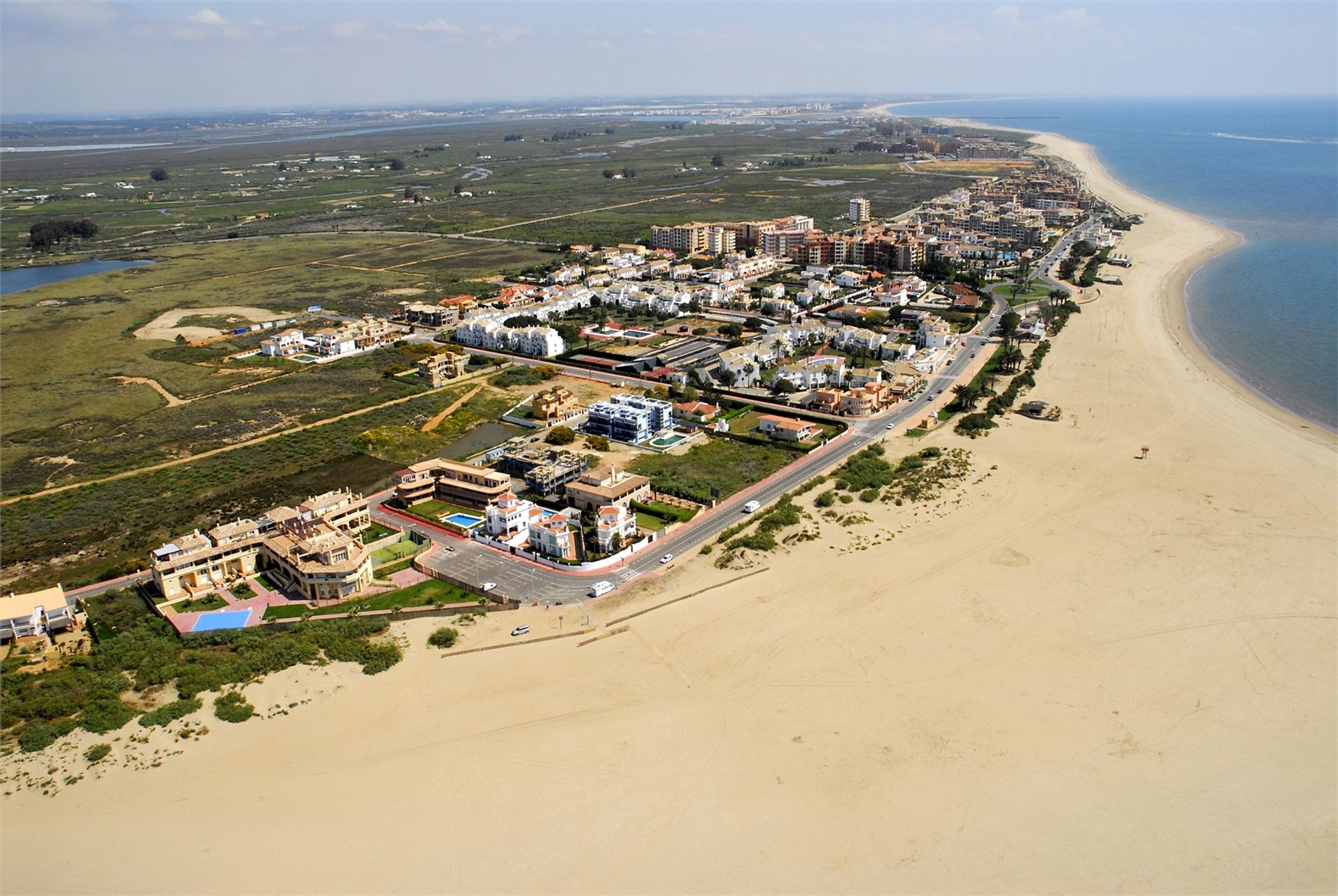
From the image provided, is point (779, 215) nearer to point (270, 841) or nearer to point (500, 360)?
point (500, 360)

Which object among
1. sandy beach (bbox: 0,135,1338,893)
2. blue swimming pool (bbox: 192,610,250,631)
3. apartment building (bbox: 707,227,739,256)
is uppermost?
apartment building (bbox: 707,227,739,256)

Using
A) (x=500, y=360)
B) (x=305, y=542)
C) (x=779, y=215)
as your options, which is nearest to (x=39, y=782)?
(x=305, y=542)

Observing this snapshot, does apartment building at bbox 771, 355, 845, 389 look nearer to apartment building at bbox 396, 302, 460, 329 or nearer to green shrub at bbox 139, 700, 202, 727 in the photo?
apartment building at bbox 396, 302, 460, 329

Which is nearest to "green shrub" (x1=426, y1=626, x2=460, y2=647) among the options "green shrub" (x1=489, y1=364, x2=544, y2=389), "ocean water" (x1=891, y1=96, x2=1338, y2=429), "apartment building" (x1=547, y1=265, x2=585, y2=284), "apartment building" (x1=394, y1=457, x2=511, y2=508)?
"apartment building" (x1=394, y1=457, x2=511, y2=508)

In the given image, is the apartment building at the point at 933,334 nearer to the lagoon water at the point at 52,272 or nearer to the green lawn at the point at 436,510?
the green lawn at the point at 436,510

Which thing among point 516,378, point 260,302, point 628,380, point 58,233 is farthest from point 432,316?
point 58,233

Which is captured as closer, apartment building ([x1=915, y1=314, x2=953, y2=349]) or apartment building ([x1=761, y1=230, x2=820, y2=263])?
apartment building ([x1=915, y1=314, x2=953, y2=349])
